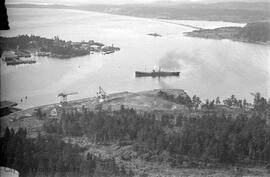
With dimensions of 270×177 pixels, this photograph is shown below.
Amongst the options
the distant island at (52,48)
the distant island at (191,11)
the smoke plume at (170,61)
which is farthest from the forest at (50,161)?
the distant island at (191,11)

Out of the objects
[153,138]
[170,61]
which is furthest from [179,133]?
[170,61]

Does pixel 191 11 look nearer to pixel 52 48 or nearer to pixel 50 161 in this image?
pixel 52 48

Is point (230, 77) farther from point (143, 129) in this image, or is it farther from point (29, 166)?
point (29, 166)

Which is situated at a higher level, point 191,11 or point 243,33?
point 191,11

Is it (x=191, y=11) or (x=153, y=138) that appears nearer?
(x=153, y=138)

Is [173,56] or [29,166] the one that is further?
[173,56]

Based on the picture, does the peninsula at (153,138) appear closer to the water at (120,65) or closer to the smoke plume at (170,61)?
the water at (120,65)

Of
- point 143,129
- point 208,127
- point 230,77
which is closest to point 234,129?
point 208,127

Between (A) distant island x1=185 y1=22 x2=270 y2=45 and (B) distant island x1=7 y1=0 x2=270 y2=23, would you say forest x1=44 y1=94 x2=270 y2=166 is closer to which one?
(A) distant island x1=185 y1=22 x2=270 y2=45
